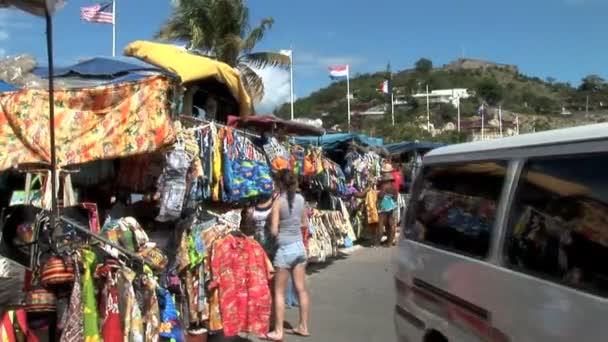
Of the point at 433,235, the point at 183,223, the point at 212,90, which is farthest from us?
the point at 212,90

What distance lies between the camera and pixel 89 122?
5.45 meters

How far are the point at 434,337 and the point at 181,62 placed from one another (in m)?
4.50

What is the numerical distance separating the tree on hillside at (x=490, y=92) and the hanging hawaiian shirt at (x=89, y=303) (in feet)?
281

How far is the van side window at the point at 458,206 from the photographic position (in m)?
3.74

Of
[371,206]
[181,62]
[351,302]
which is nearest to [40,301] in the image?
[181,62]

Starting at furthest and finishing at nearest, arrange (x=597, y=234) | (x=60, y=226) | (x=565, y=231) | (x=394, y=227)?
(x=394, y=227) → (x=60, y=226) → (x=565, y=231) → (x=597, y=234)

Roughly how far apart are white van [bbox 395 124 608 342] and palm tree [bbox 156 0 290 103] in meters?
22.1

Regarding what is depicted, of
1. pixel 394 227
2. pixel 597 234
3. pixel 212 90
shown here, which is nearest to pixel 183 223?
pixel 212 90

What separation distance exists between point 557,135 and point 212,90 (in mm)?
5758

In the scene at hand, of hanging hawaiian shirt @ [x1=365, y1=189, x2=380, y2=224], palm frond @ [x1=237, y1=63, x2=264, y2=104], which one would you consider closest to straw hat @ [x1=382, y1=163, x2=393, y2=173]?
hanging hawaiian shirt @ [x1=365, y1=189, x2=380, y2=224]

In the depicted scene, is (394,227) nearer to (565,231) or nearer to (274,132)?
(274,132)

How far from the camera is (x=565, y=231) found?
10.1 feet

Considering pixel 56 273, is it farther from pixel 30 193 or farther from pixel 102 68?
pixel 102 68

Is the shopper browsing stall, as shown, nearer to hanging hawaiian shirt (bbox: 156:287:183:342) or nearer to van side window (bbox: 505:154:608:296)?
hanging hawaiian shirt (bbox: 156:287:183:342)
